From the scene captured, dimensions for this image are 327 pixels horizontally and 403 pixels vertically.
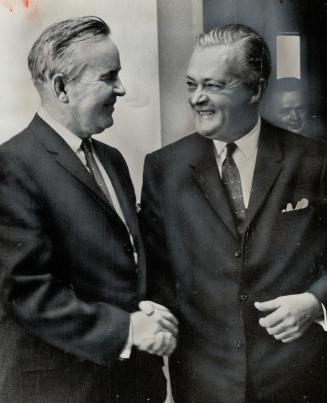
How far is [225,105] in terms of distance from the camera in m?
1.82

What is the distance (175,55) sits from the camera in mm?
1829

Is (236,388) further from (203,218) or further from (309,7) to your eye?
(309,7)

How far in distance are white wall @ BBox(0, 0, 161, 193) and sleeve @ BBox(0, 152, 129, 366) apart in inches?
6.6

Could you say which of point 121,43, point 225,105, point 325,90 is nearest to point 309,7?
point 325,90

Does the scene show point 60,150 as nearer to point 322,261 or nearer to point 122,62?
point 122,62

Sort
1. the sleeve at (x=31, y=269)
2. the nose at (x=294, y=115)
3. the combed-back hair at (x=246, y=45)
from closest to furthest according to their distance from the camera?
the sleeve at (x=31, y=269)
the combed-back hair at (x=246, y=45)
the nose at (x=294, y=115)

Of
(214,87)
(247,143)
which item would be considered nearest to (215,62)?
(214,87)

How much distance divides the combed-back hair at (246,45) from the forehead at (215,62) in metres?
0.01

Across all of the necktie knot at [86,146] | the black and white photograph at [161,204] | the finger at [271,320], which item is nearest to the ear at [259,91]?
the black and white photograph at [161,204]

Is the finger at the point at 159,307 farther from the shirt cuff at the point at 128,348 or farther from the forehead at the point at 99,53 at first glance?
the forehead at the point at 99,53

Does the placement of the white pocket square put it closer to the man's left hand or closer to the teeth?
the man's left hand

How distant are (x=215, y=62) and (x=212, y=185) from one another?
344 millimetres

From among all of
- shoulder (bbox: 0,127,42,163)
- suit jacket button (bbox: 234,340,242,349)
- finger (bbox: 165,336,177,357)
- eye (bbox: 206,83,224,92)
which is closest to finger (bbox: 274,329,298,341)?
suit jacket button (bbox: 234,340,242,349)

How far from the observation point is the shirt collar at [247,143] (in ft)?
6.08
